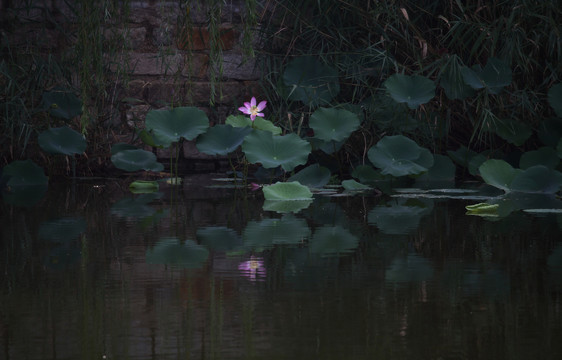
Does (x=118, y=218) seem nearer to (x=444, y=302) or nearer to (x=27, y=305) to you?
(x=27, y=305)

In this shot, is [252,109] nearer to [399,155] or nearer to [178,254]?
[399,155]

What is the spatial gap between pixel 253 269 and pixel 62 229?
843 mm

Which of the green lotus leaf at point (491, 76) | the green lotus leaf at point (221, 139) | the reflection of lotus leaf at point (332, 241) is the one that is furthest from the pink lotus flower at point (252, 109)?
the reflection of lotus leaf at point (332, 241)

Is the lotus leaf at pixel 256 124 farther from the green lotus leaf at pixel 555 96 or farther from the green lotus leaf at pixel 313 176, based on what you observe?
the green lotus leaf at pixel 555 96

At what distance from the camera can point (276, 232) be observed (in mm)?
2342

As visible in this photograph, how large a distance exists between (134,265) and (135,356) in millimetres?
678

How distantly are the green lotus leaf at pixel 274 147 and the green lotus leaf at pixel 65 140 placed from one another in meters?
0.88

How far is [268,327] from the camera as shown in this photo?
4.24 ft

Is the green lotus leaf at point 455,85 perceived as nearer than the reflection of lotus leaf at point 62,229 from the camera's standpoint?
No

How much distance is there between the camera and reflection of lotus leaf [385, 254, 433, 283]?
1677 millimetres

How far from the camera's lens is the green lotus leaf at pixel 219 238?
209cm

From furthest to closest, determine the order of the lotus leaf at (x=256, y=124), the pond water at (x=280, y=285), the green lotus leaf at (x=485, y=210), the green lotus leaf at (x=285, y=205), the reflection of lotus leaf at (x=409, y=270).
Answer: the lotus leaf at (x=256, y=124), the green lotus leaf at (x=285, y=205), the green lotus leaf at (x=485, y=210), the reflection of lotus leaf at (x=409, y=270), the pond water at (x=280, y=285)

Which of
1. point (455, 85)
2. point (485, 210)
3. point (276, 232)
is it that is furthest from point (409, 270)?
point (455, 85)

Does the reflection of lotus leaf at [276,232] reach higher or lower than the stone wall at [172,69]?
lower
